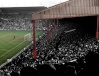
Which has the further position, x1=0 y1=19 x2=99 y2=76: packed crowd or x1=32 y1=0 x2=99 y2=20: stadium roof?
x1=32 y1=0 x2=99 y2=20: stadium roof

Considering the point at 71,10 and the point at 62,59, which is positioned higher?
the point at 71,10

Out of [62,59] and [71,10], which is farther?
[71,10]

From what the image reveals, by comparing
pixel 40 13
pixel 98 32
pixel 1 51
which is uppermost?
pixel 40 13

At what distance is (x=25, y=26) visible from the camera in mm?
61531

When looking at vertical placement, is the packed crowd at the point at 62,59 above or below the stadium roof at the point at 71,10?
below

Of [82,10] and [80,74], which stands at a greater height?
[82,10]

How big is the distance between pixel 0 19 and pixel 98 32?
155 ft

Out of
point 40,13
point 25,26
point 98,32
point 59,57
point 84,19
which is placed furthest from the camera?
point 25,26

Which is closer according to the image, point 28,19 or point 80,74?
point 80,74

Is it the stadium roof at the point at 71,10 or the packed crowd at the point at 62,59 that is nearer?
the packed crowd at the point at 62,59

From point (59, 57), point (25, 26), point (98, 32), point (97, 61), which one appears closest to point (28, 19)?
point (25, 26)

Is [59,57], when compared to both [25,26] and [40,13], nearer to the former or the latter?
[40,13]

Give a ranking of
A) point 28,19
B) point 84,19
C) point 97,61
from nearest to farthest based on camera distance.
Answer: point 97,61
point 84,19
point 28,19

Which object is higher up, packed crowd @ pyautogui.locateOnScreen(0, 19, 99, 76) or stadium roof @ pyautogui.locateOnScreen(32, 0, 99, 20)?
stadium roof @ pyautogui.locateOnScreen(32, 0, 99, 20)
